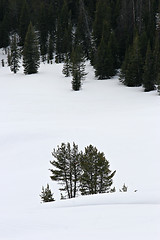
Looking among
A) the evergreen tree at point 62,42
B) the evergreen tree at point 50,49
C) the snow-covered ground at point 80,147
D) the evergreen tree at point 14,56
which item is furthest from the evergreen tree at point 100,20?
the evergreen tree at point 14,56

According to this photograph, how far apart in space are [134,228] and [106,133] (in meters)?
12.5

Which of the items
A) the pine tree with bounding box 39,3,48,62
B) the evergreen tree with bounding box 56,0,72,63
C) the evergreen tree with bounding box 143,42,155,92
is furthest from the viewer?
the pine tree with bounding box 39,3,48,62

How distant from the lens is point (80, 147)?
52.7ft

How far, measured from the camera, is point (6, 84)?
34.9 m

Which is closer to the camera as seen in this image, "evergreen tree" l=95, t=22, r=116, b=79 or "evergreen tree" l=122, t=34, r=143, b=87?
"evergreen tree" l=122, t=34, r=143, b=87

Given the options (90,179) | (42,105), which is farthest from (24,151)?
(42,105)

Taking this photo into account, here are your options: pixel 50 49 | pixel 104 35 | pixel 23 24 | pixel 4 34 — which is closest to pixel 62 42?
pixel 50 49

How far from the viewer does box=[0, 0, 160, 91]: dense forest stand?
3359 cm

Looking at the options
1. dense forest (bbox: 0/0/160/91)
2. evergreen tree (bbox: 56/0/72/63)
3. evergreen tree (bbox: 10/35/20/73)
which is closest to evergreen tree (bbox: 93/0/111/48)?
dense forest (bbox: 0/0/160/91)

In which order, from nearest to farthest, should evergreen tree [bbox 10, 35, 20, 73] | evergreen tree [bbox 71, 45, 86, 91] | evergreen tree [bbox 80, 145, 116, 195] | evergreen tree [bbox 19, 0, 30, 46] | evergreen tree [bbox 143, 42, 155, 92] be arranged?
evergreen tree [bbox 80, 145, 116, 195], evergreen tree [bbox 143, 42, 155, 92], evergreen tree [bbox 71, 45, 86, 91], evergreen tree [bbox 10, 35, 20, 73], evergreen tree [bbox 19, 0, 30, 46]

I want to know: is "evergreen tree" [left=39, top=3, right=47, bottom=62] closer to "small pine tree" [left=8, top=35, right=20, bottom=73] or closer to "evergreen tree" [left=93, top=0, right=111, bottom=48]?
"small pine tree" [left=8, top=35, right=20, bottom=73]

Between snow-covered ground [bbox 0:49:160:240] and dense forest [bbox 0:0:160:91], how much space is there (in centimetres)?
284

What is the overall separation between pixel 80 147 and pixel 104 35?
29.7m

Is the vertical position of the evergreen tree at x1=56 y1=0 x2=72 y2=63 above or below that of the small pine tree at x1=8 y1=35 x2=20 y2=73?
above
